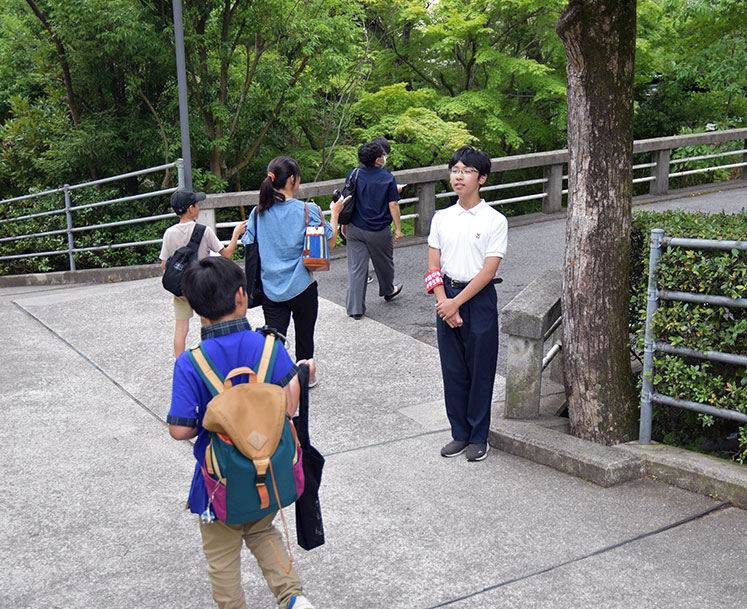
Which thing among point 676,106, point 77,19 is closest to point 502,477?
point 77,19

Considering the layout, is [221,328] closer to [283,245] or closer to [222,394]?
[222,394]

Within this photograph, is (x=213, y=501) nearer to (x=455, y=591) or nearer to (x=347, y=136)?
(x=455, y=591)

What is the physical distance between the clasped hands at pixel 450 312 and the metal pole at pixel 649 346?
1.09m

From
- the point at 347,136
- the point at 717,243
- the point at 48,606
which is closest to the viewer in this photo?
the point at 48,606

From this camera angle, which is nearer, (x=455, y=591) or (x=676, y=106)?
(x=455, y=591)

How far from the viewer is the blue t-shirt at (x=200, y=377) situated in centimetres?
301

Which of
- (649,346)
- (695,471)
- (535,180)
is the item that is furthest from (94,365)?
(535,180)

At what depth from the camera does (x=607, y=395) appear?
509 centimetres

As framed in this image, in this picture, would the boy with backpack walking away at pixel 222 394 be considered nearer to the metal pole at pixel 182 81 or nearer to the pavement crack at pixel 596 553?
the pavement crack at pixel 596 553

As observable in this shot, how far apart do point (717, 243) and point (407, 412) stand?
2492 mm

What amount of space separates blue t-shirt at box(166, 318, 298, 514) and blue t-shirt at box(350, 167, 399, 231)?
Answer: 16.9 feet

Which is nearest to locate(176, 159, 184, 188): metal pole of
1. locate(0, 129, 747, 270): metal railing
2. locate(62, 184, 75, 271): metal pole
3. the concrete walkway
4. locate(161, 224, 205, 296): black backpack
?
locate(0, 129, 747, 270): metal railing

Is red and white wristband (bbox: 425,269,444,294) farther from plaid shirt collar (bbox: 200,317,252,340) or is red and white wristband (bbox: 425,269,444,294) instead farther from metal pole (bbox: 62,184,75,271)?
metal pole (bbox: 62,184,75,271)

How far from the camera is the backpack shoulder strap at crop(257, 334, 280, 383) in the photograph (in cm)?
304
